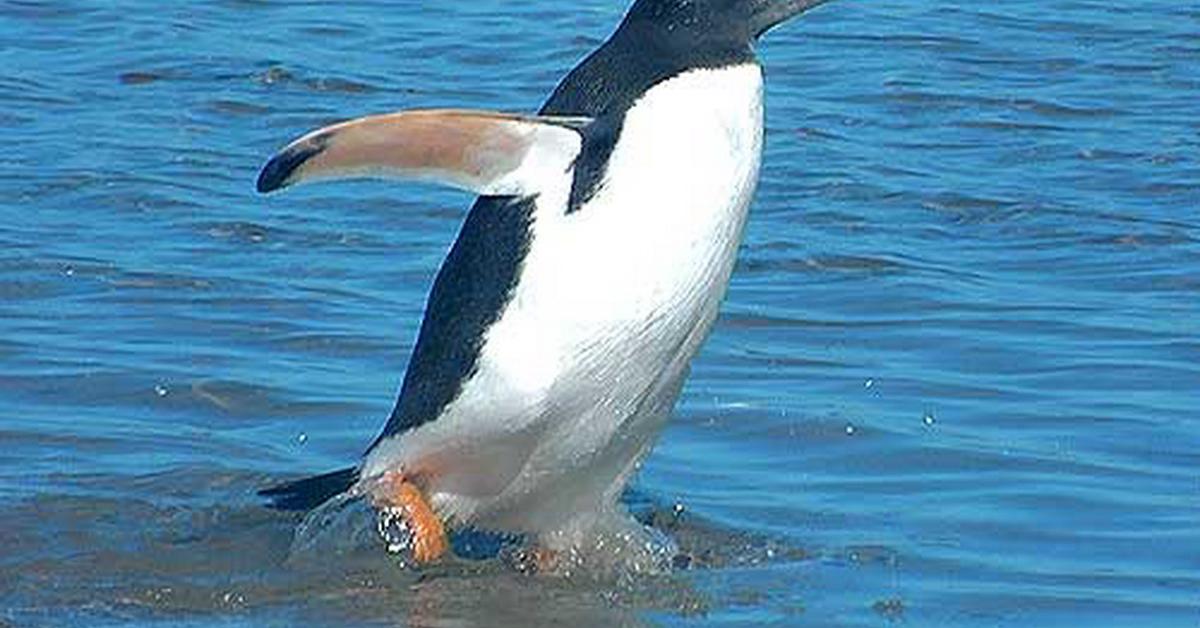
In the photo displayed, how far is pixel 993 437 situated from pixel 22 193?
3.77 meters

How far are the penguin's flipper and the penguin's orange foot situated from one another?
0.64 meters

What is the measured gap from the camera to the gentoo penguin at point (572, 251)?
261 inches

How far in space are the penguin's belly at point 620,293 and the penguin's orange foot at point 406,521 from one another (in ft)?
0.32

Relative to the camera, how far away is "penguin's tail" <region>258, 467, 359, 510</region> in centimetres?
707

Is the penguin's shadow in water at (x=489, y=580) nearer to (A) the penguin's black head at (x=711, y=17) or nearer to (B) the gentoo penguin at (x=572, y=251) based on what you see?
(B) the gentoo penguin at (x=572, y=251)

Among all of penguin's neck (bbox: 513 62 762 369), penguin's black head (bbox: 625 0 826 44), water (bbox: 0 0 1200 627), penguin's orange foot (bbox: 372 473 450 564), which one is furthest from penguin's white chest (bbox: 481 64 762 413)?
water (bbox: 0 0 1200 627)

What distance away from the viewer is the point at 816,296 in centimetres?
955

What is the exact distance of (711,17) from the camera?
6875mm

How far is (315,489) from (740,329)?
2333 millimetres

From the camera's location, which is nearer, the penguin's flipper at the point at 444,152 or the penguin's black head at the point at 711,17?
the penguin's flipper at the point at 444,152

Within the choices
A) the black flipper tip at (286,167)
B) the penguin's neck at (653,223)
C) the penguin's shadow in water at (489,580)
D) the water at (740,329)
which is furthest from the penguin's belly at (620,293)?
the black flipper tip at (286,167)

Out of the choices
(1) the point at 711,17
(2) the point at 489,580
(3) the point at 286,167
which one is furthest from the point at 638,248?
(2) the point at 489,580

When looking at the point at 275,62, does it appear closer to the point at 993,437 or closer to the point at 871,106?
the point at 871,106

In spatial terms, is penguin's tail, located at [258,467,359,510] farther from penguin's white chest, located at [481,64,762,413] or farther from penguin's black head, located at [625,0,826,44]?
penguin's black head, located at [625,0,826,44]
